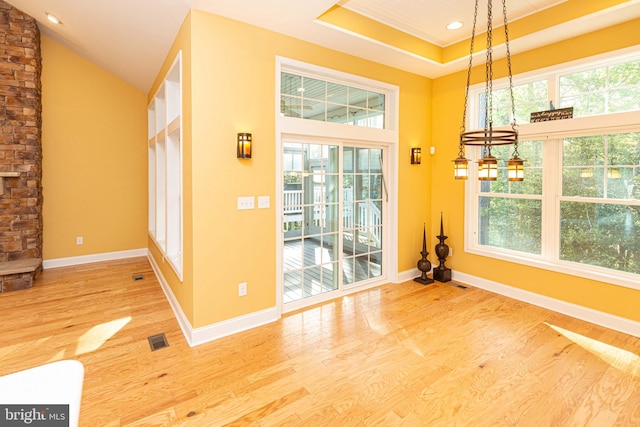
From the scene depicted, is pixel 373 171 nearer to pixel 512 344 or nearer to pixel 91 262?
pixel 512 344

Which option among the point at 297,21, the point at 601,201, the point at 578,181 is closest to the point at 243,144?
A: the point at 297,21

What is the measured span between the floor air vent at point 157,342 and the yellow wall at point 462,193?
12.6ft

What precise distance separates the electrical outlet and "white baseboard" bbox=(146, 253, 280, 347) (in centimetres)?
108

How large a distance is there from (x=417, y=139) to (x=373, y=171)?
2.94 ft

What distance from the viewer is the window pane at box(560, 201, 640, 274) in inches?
128

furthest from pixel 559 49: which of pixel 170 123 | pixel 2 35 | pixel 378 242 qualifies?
pixel 2 35

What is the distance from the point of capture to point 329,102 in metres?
3.87

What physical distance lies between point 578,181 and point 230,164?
146 inches

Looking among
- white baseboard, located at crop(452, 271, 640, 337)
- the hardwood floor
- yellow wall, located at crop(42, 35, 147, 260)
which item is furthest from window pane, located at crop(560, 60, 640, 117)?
yellow wall, located at crop(42, 35, 147, 260)

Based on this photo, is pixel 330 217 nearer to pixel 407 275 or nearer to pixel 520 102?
pixel 407 275

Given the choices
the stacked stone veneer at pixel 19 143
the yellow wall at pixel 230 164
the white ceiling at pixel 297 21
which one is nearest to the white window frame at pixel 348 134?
the yellow wall at pixel 230 164

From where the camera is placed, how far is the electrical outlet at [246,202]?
3176 millimetres

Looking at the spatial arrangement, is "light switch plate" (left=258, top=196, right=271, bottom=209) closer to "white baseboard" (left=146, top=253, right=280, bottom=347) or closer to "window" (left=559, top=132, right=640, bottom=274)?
"white baseboard" (left=146, top=253, right=280, bottom=347)

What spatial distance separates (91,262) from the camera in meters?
5.70
